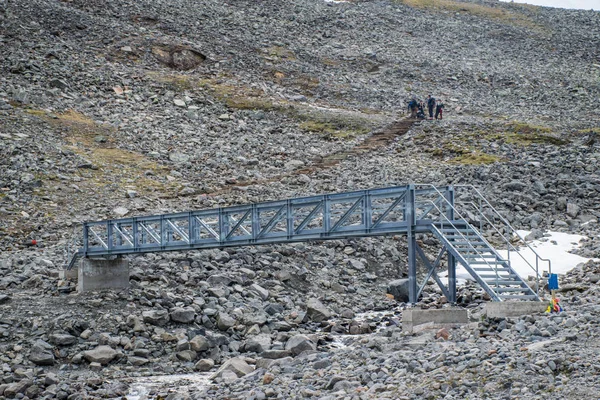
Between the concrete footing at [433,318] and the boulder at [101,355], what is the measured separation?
6973mm

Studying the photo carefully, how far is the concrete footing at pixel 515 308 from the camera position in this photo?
17109mm

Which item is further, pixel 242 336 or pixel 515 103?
pixel 515 103

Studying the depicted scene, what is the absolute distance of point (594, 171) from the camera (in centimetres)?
3641

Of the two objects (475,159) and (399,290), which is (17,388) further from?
(475,159)

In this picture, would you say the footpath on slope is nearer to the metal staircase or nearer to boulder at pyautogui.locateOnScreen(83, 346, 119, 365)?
boulder at pyautogui.locateOnScreen(83, 346, 119, 365)

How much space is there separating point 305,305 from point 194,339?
5.02 meters

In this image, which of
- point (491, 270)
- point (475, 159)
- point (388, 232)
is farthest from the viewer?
point (475, 159)

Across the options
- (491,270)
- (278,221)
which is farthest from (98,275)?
(491,270)

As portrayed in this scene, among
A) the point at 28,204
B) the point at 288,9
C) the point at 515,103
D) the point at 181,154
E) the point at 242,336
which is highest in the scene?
the point at 288,9

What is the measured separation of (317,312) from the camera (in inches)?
950

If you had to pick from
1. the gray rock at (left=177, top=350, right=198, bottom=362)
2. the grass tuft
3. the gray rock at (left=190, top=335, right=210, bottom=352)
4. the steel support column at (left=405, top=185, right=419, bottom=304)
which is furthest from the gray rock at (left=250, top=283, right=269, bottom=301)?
the grass tuft

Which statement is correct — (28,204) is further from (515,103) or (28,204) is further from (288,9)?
(288,9)

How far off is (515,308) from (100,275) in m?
13.3

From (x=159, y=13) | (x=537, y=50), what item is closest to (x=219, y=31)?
(x=159, y=13)
